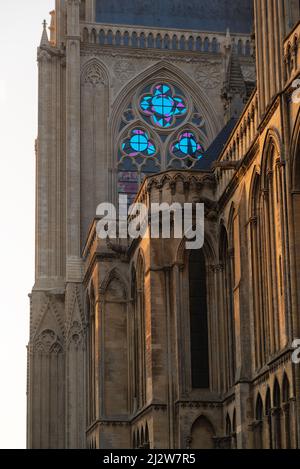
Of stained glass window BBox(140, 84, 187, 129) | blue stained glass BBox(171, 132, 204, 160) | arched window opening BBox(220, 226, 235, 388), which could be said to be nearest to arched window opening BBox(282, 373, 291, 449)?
arched window opening BBox(220, 226, 235, 388)

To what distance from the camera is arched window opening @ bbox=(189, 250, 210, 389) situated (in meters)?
42.7

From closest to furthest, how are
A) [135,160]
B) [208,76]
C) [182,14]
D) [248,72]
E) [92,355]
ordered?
[92,355]
[135,160]
[248,72]
[208,76]
[182,14]

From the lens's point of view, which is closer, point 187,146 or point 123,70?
point 123,70

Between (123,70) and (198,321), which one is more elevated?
(123,70)

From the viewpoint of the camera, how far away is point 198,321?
43.3m

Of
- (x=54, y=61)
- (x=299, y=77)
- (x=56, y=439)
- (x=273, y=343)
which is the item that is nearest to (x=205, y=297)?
(x=273, y=343)

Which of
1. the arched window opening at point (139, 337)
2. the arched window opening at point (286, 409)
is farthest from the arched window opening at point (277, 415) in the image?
the arched window opening at point (139, 337)

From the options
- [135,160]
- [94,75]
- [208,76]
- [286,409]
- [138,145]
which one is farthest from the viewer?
[208,76]

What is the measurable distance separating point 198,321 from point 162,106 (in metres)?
20.3

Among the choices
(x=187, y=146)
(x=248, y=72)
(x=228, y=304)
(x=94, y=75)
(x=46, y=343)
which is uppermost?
(x=248, y=72)

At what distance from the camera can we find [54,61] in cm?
6141

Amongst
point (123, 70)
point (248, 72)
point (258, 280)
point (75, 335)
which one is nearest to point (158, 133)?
point (123, 70)

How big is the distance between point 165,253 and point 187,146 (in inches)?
733

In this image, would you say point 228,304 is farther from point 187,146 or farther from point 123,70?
point 123,70
